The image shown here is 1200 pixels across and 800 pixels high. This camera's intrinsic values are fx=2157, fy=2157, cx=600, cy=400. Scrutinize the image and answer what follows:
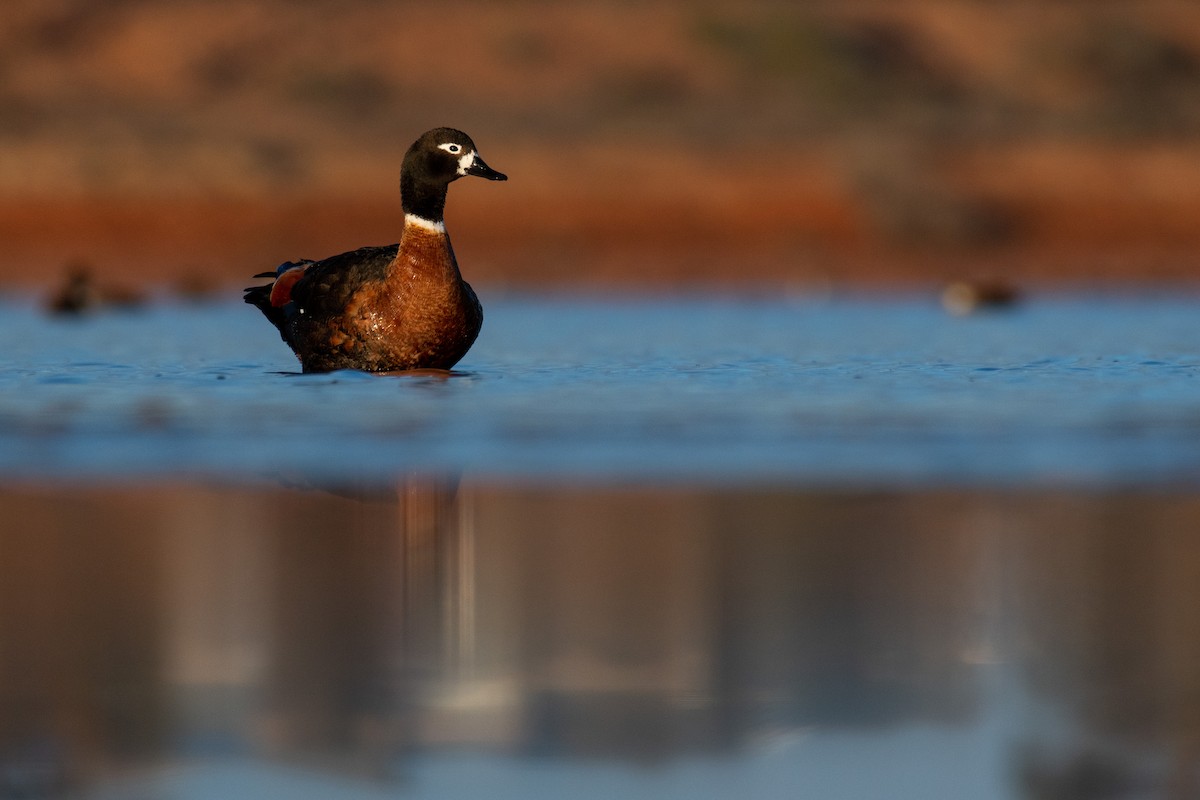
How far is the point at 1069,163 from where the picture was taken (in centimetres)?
3247

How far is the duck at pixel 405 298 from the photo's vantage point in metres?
11.5

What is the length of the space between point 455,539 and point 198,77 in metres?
31.6

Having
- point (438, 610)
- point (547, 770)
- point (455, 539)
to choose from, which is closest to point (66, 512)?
point (455, 539)

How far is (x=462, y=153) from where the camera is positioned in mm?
12289

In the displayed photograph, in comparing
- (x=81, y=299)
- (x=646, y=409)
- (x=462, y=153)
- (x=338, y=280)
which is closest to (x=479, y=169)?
(x=462, y=153)

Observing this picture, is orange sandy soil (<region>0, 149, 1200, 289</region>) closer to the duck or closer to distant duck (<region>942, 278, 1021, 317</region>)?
distant duck (<region>942, 278, 1021, 317</region>)

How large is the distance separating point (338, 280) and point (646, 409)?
2.44 m

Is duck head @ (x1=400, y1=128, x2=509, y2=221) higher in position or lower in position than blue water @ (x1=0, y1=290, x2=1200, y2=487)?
higher

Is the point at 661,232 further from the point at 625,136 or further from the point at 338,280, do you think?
the point at 338,280

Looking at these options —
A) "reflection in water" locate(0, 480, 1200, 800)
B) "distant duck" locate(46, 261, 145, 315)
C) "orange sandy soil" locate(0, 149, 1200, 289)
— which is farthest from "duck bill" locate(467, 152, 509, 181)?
"orange sandy soil" locate(0, 149, 1200, 289)

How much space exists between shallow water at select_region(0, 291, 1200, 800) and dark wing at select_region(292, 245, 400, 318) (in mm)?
619

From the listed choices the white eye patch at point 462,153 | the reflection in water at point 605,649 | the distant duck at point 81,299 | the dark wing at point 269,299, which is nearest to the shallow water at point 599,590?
the reflection in water at point 605,649

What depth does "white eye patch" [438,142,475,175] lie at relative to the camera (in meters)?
12.2

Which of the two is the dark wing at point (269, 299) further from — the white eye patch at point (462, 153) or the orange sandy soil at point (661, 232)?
the orange sandy soil at point (661, 232)
